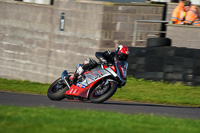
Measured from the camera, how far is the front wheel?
9471 millimetres

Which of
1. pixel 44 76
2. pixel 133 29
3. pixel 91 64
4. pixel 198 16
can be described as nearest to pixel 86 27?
pixel 133 29

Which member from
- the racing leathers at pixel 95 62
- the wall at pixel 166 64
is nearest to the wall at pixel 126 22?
the wall at pixel 166 64

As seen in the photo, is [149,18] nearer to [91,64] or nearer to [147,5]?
[147,5]

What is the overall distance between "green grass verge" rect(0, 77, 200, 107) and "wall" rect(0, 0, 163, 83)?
6.37 ft

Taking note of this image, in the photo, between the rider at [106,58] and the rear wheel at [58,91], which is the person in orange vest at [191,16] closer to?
the rider at [106,58]

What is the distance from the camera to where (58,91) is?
10430 mm

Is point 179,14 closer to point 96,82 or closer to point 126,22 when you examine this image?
point 126,22

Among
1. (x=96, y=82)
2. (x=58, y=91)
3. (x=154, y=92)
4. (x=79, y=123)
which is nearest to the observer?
(x=79, y=123)

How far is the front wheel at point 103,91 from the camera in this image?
9471mm

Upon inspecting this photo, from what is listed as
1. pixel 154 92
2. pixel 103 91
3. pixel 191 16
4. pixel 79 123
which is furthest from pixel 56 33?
pixel 79 123

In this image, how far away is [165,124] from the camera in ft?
22.9

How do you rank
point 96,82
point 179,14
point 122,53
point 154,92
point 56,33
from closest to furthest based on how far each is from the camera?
point 96,82 → point 122,53 → point 154,92 → point 179,14 → point 56,33

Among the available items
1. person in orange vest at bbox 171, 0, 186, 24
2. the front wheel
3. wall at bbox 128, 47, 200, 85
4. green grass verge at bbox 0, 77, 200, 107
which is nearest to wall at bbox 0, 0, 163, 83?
person in orange vest at bbox 171, 0, 186, 24

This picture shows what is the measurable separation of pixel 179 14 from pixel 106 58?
6.50 metres
